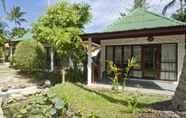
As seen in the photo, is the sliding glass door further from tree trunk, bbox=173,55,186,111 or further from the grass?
tree trunk, bbox=173,55,186,111

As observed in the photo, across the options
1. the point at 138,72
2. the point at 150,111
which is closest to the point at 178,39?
the point at 138,72

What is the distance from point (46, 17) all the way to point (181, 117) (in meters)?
13.0

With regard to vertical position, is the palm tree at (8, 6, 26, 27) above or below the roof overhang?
above

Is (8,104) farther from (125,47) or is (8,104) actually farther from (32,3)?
(32,3)

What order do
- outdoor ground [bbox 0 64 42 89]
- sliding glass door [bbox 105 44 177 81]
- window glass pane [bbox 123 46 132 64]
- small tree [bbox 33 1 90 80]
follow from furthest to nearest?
window glass pane [bbox 123 46 132 64], outdoor ground [bbox 0 64 42 89], sliding glass door [bbox 105 44 177 81], small tree [bbox 33 1 90 80]

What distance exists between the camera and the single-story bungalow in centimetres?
1952

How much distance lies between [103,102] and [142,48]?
9932 millimetres

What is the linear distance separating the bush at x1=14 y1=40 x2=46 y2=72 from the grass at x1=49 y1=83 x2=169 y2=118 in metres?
9.81

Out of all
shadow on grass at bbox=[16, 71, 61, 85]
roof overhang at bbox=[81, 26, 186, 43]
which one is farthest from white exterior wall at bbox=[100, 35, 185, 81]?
shadow on grass at bbox=[16, 71, 61, 85]

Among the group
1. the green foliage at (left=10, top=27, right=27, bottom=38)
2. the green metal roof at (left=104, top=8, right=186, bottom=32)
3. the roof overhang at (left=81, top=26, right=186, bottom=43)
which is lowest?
the roof overhang at (left=81, top=26, right=186, bottom=43)

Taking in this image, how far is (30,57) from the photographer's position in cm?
2533

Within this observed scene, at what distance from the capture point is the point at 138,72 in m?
22.1

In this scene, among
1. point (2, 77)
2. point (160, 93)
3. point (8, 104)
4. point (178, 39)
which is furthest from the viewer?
point (2, 77)

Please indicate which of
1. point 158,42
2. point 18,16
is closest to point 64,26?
point 158,42
